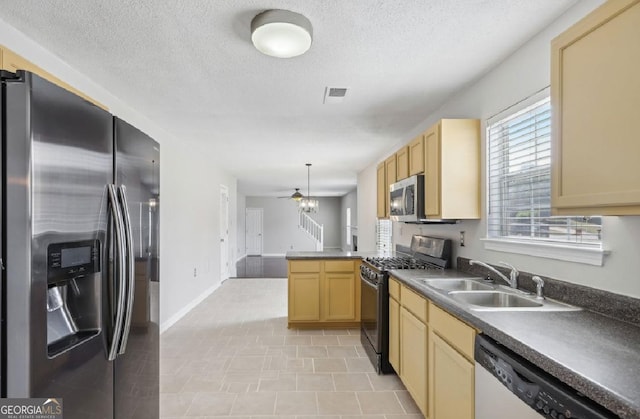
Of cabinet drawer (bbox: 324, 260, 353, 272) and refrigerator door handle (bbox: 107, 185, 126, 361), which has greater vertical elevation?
refrigerator door handle (bbox: 107, 185, 126, 361)

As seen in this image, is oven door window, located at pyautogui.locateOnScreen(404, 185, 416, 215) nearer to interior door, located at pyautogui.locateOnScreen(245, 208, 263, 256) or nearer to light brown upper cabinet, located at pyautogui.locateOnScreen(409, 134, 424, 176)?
light brown upper cabinet, located at pyautogui.locateOnScreen(409, 134, 424, 176)

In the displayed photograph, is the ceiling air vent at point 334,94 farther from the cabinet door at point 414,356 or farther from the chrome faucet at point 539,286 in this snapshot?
the chrome faucet at point 539,286

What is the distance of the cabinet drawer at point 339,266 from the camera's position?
4.24 metres

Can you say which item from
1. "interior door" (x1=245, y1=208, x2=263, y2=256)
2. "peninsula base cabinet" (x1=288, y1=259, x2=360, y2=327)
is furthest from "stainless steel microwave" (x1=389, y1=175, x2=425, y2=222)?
"interior door" (x1=245, y1=208, x2=263, y2=256)

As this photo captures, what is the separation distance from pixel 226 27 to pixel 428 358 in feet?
7.55

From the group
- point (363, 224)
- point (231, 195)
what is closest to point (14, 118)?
point (363, 224)

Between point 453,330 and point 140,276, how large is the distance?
160 cm

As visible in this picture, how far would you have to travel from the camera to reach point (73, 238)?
1244 mm

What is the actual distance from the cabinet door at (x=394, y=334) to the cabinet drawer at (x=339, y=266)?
1336 millimetres

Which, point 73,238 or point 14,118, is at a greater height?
point 14,118

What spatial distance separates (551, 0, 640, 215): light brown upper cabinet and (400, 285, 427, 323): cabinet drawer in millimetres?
993

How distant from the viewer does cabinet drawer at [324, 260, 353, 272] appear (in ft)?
13.9

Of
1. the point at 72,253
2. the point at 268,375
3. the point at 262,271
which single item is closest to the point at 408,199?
the point at 268,375

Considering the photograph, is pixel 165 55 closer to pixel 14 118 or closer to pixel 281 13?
pixel 281 13
